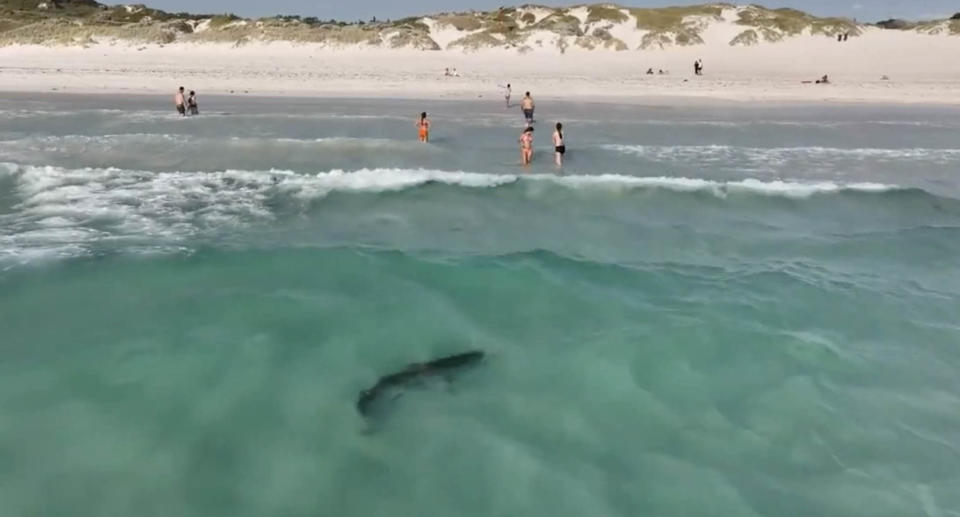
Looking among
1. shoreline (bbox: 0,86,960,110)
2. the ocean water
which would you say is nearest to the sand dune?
shoreline (bbox: 0,86,960,110)

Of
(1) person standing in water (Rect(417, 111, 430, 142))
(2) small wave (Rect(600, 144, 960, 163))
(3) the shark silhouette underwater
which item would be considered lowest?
(3) the shark silhouette underwater

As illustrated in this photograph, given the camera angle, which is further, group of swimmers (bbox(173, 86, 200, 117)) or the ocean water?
group of swimmers (bbox(173, 86, 200, 117))

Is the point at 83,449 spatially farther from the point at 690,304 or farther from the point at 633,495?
the point at 690,304

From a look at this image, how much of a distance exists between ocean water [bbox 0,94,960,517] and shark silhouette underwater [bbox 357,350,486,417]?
0.16m

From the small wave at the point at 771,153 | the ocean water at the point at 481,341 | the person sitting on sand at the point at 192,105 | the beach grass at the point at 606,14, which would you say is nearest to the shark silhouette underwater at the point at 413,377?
the ocean water at the point at 481,341

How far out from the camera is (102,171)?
63.2 ft

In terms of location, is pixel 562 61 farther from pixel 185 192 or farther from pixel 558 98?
pixel 185 192

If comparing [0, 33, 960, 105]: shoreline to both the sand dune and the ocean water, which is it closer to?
the sand dune

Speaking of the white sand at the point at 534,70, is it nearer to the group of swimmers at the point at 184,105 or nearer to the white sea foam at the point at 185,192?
the group of swimmers at the point at 184,105

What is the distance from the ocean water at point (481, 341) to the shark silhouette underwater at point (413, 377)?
0.16m

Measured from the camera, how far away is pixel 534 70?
52.5 metres

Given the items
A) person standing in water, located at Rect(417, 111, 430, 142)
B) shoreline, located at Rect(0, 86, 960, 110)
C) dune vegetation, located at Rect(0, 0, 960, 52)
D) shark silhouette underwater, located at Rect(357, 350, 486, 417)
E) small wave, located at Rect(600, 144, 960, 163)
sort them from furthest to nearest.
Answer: dune vegetation, located at Rect(0, 0, 960, 52) < shoreline, located at Rect(0, 86, 960, 110) < person standing in water, located at Rect(417, 111, 430, 142) < small wave, located at Rect(600, 144, 960, 163) < shark silhouette underwater, located at Rect(357, 350, 486, 417)

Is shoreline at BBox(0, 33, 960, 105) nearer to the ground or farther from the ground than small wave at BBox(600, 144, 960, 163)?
farther from the ground

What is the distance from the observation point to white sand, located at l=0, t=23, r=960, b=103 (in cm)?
4234
